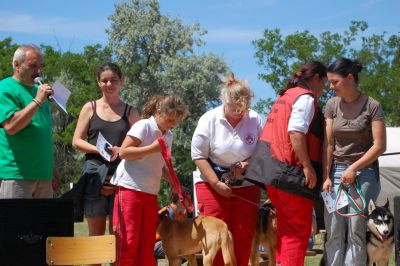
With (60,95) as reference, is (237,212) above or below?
below

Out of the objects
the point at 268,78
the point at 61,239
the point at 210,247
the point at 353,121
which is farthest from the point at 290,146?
the point at 268,78

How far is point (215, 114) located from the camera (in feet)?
18.5

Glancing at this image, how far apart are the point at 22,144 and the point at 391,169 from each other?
29.7 feet

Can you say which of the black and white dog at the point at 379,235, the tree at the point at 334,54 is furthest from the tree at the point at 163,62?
the black and white dog at the point at 379,235

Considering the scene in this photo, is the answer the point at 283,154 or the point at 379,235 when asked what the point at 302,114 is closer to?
the point at 283,154

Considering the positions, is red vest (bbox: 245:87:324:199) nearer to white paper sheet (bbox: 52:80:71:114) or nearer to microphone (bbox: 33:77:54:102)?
white paper sheet (bbox: 52:80:71:114)

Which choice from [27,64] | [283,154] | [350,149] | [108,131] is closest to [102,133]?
[108,131]

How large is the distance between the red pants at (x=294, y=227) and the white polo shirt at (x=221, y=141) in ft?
2.30

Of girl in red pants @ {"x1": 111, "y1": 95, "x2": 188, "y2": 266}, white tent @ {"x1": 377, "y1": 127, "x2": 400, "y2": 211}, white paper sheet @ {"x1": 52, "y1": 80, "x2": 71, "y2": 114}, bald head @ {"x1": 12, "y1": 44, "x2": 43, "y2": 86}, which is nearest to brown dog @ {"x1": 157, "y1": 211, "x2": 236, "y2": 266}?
girl in red pants @ {"x1": 111, "y1": 95, "x2": 188, "y2": 266}

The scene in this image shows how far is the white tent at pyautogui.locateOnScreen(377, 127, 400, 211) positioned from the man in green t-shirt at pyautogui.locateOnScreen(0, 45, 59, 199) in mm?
8379

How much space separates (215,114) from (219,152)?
33 centimetres

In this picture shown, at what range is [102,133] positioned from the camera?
5734 mm

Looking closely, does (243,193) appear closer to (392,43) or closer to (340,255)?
(340,255)

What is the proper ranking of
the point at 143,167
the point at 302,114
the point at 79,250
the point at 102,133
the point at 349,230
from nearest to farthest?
the point at 79,250 → the point at 302,114 → the point at 143,167 → the point at 349,230 → the point at 102,133
